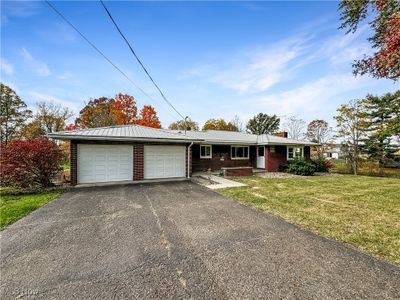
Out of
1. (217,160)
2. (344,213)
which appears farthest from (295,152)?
(344,213)

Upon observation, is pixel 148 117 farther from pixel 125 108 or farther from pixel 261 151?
pixel 261 151

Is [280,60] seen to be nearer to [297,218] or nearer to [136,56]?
[136,56]

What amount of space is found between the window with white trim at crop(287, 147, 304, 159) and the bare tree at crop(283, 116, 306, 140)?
18.4 meters

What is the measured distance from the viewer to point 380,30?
621cm

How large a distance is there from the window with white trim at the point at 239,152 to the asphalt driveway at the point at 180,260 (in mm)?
11099

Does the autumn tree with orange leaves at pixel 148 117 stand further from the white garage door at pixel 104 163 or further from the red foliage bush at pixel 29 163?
the red foliage bush at pixel 29 163

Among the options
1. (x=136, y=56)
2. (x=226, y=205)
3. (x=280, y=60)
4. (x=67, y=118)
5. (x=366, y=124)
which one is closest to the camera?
(x=226, y=205)

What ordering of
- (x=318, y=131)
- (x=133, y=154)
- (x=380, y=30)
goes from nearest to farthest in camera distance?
(x=380, y=30)
(x=133, y=154)
(x=318, y=131)

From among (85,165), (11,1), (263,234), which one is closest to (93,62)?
(11,1)

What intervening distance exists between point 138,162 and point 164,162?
5.17ft

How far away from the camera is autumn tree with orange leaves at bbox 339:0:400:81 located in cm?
379

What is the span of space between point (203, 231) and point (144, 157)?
24.7ft

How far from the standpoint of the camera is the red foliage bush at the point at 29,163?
7938 mm

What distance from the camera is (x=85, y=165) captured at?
9.50 meters
